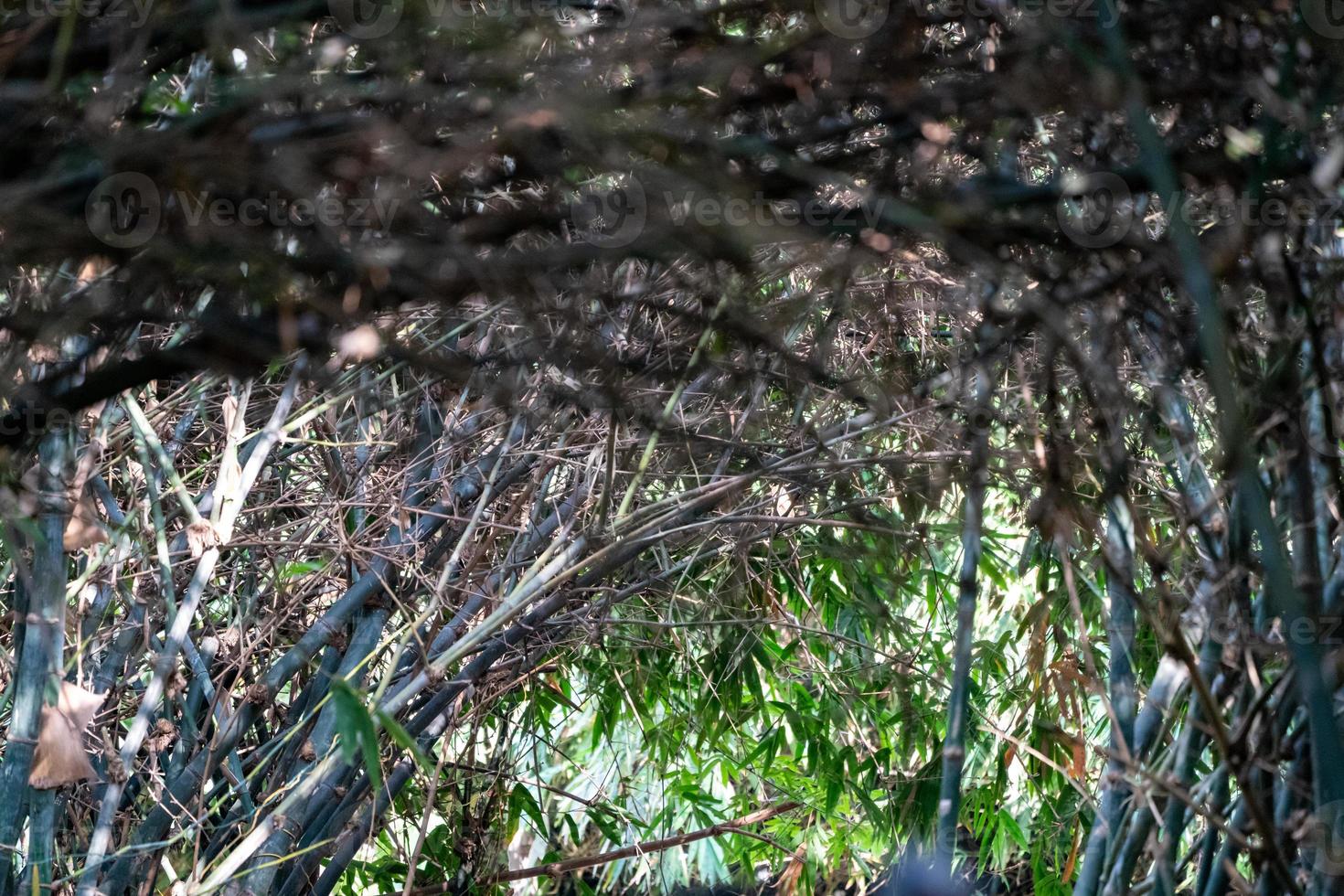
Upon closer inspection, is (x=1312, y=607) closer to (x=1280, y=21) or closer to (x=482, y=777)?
(x=1280, y=21)

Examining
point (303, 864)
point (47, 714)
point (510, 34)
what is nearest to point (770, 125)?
point (510, 34)

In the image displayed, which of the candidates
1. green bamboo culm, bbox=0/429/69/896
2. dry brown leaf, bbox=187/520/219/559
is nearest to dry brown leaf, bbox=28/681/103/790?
green bamboo culm, bbox=0/429/69/896

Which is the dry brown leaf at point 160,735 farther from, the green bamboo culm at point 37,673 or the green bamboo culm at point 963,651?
the green bamboo culm at point 963,651

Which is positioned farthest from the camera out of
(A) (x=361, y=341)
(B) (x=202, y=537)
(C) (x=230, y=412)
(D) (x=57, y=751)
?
(C) (x=230, y=412)

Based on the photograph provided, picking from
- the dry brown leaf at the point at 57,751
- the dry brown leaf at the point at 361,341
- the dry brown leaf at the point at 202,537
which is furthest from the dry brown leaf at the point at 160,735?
the dry brown leaf at the point at 361,341

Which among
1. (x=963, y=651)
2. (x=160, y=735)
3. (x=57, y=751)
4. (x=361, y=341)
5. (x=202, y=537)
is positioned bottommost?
(x=160, y=735)

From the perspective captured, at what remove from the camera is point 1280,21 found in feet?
3.21

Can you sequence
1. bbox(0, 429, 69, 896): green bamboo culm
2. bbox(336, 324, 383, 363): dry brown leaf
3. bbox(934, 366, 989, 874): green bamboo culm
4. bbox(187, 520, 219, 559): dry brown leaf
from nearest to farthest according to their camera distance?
1. bbox(336, 324, 383, 363): dry brown leaf
2. bbox(934, 366, 989, 874): green bamboo culm
3. bbox(0, 429, 69, 896): green bamboo culm
4. bbox(187, 520, 219, 559): dry brown leaf

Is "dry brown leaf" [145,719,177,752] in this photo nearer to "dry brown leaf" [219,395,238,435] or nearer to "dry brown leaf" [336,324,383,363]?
"dry brown leaf" [219,395,238,435]

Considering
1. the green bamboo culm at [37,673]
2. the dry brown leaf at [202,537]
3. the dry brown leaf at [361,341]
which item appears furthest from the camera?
the dry brown leaf at [202,537]

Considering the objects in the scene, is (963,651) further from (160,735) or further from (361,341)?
(160,735)

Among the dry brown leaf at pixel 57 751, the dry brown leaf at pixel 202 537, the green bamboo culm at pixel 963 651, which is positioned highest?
the green bamboo culm at pixel 963 651

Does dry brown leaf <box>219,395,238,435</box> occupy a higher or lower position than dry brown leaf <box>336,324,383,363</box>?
lower

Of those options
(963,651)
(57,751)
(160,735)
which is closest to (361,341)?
(963,651)
